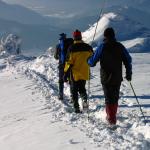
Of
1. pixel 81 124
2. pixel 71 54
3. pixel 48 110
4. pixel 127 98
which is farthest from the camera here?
pixel 127 98

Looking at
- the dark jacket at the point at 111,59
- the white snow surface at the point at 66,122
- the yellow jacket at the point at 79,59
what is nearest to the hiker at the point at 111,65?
the dark jacket at the point at 111,59

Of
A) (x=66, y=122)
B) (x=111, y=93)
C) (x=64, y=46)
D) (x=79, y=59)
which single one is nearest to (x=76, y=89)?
(x=79, y=59)

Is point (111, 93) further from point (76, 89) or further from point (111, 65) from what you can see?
point (76, 89)

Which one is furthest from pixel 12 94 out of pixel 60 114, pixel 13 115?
pixel 60 114

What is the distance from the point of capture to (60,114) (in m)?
13.0

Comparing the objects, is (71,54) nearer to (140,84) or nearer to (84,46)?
(84,46)

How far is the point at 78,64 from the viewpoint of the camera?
12.9 meters

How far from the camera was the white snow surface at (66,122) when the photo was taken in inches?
380

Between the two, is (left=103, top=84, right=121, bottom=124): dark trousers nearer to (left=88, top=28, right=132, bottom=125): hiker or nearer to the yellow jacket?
(left=88, top=28, right=132, bottom=125): hiker

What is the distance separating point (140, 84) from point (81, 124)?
627 cm

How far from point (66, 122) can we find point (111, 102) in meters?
1.35

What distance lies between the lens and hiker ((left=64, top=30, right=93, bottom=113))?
12.7 meters

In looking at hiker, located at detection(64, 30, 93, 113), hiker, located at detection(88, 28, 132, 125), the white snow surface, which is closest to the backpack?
the white snow surface

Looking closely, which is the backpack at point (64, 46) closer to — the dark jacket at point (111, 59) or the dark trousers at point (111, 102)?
the dark jacket at point (111, 59)
